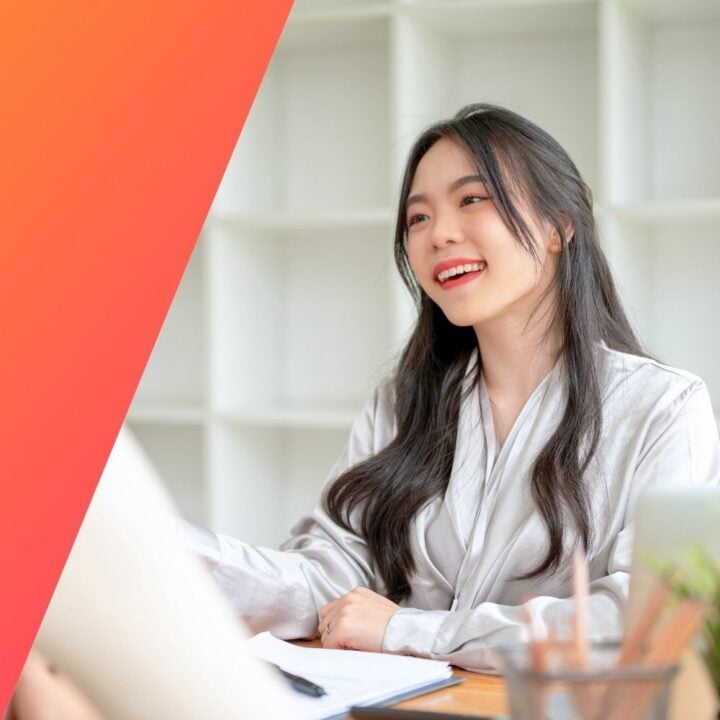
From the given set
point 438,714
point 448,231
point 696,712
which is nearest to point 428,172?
A: point 448,231

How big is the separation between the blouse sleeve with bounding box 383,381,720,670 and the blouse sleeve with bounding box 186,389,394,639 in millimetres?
218

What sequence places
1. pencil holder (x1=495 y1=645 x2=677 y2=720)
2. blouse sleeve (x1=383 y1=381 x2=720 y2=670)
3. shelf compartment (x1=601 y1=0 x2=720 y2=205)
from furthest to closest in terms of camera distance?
shelf compartment (x1=601 y1=0 x2=720 y2=205) < blouse sleeve (x1=383 y1=381 x2=720 y2=670) < pencil holder (x1=495 y1=645 x2=677 y2=720)

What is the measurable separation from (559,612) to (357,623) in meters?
0.27

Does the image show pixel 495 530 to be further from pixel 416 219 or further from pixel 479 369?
pixel 416 219

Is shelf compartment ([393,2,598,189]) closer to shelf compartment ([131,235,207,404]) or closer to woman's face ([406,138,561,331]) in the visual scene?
shelf compartment ([131,235,207,404])

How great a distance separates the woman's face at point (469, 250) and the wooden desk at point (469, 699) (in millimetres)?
757

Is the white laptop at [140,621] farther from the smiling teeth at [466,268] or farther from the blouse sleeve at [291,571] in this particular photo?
the smiling teeth at [466,268]

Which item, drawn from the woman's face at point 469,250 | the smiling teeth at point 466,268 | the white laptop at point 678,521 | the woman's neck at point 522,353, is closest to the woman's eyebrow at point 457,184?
the woman's face at point 469,250

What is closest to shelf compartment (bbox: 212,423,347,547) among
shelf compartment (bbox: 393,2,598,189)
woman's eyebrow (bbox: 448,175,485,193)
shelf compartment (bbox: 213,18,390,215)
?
shelf compartment (bbox: 213,18,390,215)

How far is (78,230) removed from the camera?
1.24 m

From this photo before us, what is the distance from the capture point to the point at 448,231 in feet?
6.72

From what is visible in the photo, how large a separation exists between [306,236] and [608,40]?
117 centimetres

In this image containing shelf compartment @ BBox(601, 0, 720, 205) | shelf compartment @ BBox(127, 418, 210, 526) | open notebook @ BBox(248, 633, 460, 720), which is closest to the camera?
open notebook @ BBox(248, 633, 460, 720)

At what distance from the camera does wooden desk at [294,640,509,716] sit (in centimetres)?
126
